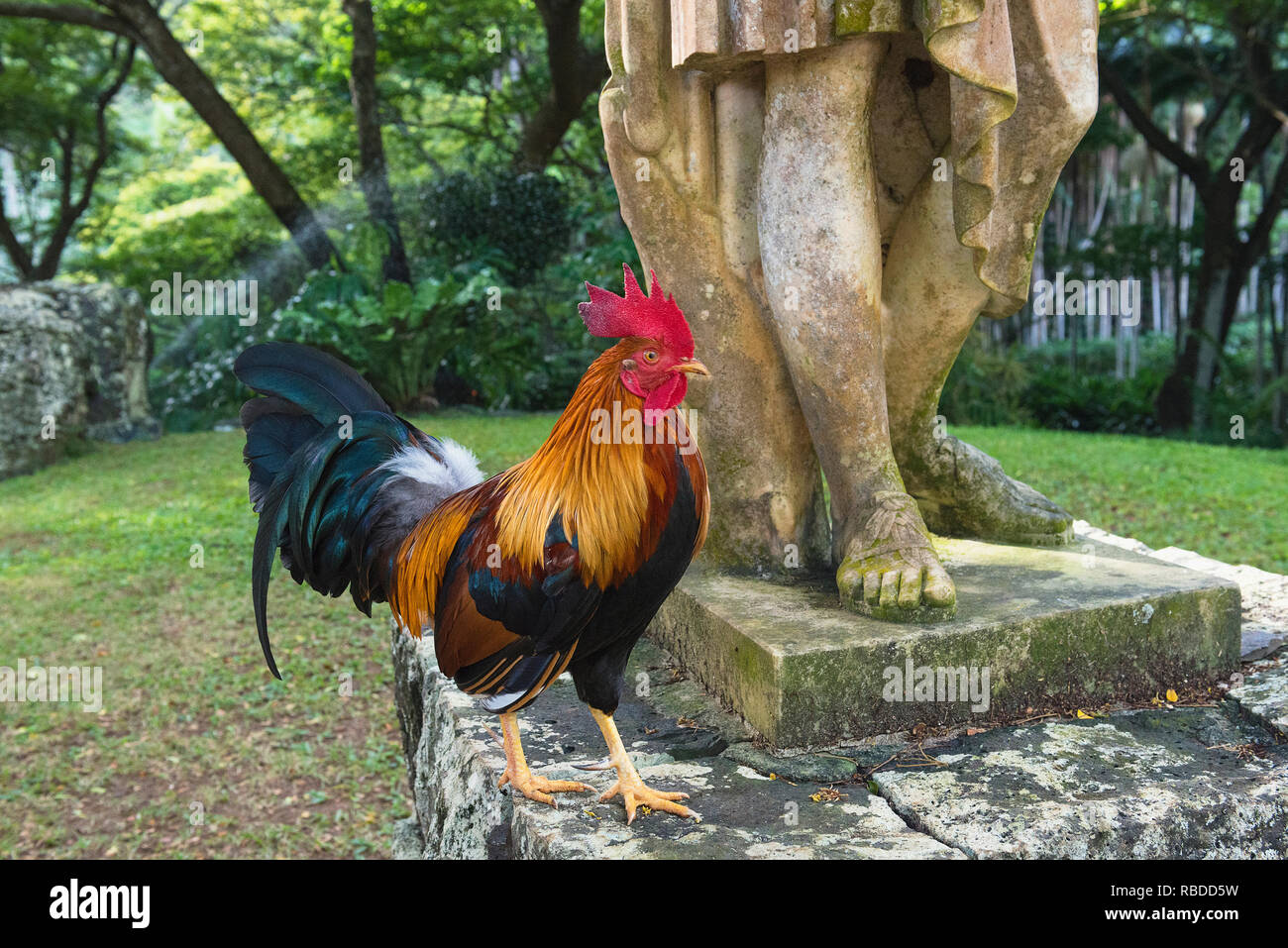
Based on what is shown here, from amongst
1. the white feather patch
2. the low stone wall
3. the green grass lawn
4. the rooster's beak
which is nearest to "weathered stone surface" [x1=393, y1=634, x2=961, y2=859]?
the low stone wall

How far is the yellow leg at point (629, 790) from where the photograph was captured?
1982 millimetres

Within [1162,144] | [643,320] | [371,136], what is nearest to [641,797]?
[643,320]

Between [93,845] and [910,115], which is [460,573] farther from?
[93,845]

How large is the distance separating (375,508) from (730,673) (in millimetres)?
843

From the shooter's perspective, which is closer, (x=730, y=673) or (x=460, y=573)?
(x=460, y=573)

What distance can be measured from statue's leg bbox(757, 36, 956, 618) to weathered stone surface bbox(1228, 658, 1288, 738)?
70cm

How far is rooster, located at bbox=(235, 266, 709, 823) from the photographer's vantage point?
A: 5.82 feet

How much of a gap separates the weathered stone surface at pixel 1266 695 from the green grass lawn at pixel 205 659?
2496 millimetres

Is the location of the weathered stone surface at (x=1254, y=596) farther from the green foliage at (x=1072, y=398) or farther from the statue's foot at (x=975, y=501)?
the green foliage at (x=1072, y=398)

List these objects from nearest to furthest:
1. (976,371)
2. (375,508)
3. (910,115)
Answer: (375,508), (910,115), (976,371)

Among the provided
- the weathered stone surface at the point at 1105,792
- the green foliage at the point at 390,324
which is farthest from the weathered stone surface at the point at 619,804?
the green foliage at the point at 390,324

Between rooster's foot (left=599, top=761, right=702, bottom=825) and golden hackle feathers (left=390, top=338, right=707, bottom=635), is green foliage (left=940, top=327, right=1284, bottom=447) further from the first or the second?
golden hackle feathers (left=390, top=338, right=707, bottom=635)

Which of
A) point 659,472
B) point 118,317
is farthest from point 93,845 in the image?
point 118,317

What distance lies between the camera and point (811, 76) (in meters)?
2.40
